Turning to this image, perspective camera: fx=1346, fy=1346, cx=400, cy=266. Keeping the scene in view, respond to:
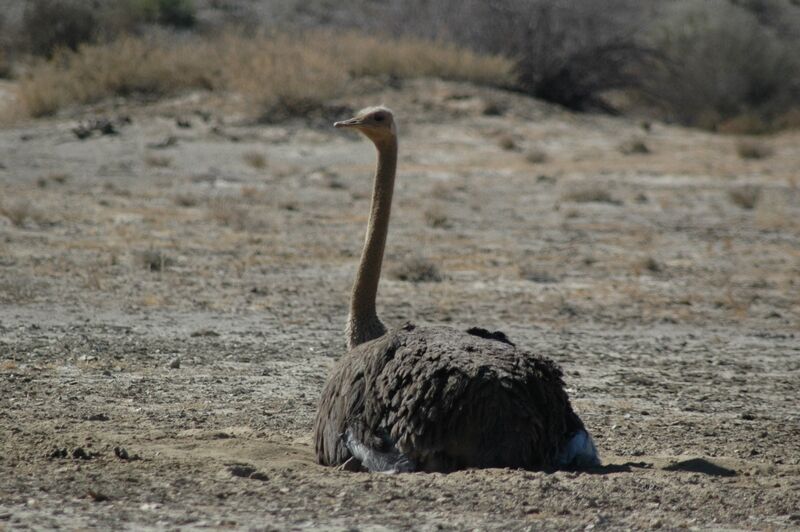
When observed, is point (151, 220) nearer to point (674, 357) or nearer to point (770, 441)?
point (674, 357)

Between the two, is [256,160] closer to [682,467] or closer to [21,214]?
[21,214]

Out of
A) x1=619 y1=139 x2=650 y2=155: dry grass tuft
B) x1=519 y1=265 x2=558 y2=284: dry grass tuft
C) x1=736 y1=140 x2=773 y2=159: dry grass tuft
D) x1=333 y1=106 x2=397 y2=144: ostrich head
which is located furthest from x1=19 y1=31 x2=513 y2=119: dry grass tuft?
x1=333 y1=106 x2=397 y2=144: ostrich head

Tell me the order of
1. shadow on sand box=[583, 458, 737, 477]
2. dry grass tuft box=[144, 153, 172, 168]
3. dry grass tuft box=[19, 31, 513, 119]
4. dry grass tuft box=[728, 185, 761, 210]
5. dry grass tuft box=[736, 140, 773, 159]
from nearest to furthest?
shadow on sand box=[583, 458, 737, 477] → dry grass tuft box=[728, 185, 761, 210] → dry grass tuft box=[144, 153, 172, 168] → dry grass tuft box=[736, 140, 773, 159] → dry grass tuft box=[19, 31, 513, 119]

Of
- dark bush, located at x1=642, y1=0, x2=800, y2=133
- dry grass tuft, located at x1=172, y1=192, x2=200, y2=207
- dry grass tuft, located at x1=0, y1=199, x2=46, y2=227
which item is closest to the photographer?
dry grass tuft, located at x1=0, y1=199, x2=46, y2=227

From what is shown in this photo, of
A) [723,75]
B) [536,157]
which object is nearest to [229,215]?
[536,157]

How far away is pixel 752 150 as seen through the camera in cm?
2228

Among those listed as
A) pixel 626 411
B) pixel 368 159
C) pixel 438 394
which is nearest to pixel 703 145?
pixel 368 159

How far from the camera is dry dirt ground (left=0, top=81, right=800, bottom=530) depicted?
5.02 metres

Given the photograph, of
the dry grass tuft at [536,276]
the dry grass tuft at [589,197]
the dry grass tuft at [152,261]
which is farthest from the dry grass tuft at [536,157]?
the dry grass tuft at [152,261]

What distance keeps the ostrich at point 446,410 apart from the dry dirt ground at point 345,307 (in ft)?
0.43

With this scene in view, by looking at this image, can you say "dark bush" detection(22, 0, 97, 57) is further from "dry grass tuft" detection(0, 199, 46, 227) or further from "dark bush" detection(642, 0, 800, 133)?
"dry grass tuft" detection(0, 199, 46, 227)

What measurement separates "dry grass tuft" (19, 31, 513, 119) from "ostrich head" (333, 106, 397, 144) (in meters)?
16.7

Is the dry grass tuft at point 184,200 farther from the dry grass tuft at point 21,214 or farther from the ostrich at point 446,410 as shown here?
the ostrich at point 446,410

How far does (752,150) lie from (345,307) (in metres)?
13.6
